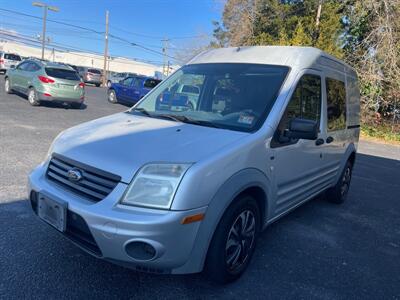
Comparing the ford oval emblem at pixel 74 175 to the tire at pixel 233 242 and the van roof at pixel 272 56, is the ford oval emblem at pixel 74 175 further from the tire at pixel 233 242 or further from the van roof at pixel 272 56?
the van roof at pixel 272 56

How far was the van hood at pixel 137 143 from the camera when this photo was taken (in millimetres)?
2492

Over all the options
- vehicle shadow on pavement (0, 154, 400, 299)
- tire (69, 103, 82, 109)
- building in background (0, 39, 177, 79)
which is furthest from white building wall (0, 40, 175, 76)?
vehicle shadow on pavement (0, 154, 400, 299)

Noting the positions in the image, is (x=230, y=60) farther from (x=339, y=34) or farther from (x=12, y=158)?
(x=339, y=34)

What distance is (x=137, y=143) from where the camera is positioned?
274 cm

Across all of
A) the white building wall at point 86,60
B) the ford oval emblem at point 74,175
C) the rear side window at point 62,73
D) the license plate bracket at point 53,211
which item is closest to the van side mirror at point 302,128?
the ford oval emblem at point 74,175

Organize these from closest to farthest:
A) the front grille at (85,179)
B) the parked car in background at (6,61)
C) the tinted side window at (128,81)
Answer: the front grille at (85,179), the tinted side window at (128,81), the parked car in background at (6,61)

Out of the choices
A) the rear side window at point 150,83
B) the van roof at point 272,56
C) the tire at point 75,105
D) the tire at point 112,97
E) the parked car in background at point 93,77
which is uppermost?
the parked car in background at point 93,77

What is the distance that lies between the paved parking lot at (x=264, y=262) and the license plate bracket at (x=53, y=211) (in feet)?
1.63

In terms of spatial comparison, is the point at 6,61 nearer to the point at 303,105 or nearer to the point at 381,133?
the point at 381,133

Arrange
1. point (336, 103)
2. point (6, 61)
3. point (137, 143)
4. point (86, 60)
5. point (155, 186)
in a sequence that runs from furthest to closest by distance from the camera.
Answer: point (86, 60)
point (6, 61)
point (336, 103)
point (137, 143)
point (155, 186)

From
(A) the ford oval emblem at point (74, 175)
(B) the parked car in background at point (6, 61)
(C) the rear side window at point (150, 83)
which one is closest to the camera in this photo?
(A) the ford oval emblem at point (74, 175)

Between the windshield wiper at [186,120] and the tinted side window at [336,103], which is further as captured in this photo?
the tinted side window at [336,103]

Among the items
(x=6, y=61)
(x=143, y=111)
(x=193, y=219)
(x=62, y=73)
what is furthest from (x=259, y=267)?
(x=6, y=61)

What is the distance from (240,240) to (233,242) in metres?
0.10
